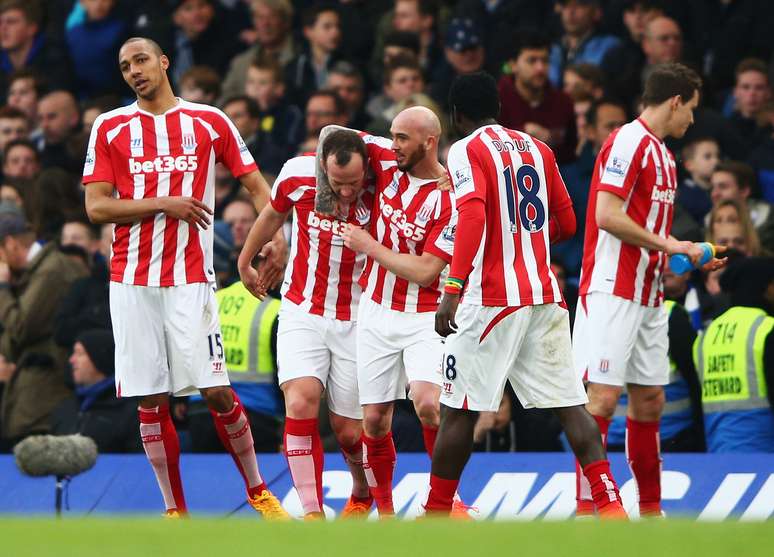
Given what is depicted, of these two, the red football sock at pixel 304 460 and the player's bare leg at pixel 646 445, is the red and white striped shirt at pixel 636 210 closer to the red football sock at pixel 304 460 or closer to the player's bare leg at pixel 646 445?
the player's bare leg at pixel 646 445

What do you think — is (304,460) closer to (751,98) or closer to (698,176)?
(698,176)

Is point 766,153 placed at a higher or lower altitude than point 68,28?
lower

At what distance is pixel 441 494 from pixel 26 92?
10.3 metres

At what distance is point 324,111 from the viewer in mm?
15148

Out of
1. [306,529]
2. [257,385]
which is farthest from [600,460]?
[257,385]

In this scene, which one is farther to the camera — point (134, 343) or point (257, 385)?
point (257, 385)

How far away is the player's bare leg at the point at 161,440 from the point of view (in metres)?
9.95

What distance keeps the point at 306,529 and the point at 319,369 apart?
132 inches

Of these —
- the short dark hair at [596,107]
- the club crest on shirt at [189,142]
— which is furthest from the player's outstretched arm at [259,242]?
the short dark hair at [596,107]

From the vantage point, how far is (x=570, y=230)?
9242 mm

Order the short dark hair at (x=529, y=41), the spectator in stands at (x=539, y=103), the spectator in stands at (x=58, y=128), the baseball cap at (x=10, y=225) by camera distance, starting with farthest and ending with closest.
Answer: the spectator in stands at (x=58, y=128) → the baseball cap at (x=10, y=225) → the short dark hair at (x=529, y=41) → the spectator in stands at (x=539, y=103)

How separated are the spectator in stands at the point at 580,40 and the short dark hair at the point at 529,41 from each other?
1.23 meters

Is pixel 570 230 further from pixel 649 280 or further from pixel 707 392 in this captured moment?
pixel 707 392

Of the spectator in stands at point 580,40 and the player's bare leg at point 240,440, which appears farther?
the spectator in stands at point 580,40
